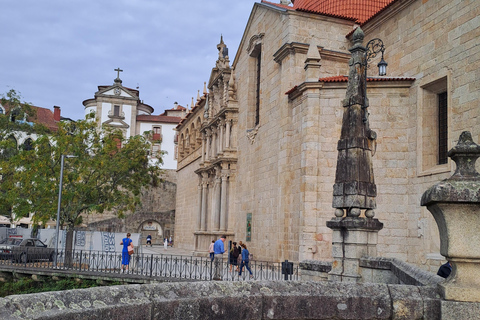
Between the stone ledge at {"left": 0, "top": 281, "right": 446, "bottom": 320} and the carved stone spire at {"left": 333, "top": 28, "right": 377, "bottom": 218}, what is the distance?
21.5 feet

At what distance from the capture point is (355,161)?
36.3 feet

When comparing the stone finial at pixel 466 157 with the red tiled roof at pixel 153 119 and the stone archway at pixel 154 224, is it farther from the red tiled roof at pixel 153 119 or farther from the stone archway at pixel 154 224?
the red tiled roof at pixel 153 119

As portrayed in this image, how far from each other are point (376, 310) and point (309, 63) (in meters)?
15.9

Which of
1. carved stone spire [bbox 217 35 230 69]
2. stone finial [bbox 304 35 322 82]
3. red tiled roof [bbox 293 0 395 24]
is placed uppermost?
red tiled roof [bbox 293 0 395 24]

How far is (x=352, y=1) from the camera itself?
1084 inches

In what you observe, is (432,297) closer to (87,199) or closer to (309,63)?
(309,63)

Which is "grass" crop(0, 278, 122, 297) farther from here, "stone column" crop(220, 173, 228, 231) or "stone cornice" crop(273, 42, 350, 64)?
"stone cornice" crop(273, 42, 350, 64)

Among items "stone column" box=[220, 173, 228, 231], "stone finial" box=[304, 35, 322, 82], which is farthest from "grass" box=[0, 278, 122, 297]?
"stone finial" box=[304, 35, 322, 82]

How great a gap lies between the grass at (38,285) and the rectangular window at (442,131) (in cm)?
1330

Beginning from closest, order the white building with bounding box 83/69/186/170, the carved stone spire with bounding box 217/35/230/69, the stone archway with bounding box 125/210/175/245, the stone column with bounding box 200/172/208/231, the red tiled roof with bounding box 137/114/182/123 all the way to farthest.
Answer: the carved stone spire with bounding box 217/35/230/69, the stone column with bounding box 200/172/208/231, the stone archway with bounding box 125/210/175/245, the white building with bounding box 83/69/186/170, the red tiled roof with bounding box 137/114/182/123

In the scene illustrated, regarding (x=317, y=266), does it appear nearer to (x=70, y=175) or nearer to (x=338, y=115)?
(x=338, y=115)

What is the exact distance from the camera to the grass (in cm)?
1972

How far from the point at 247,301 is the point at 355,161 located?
7.59 metres

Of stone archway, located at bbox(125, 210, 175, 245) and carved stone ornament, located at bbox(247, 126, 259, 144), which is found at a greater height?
carved stone ornament, located at bbox(247, 126, 259, 144)
